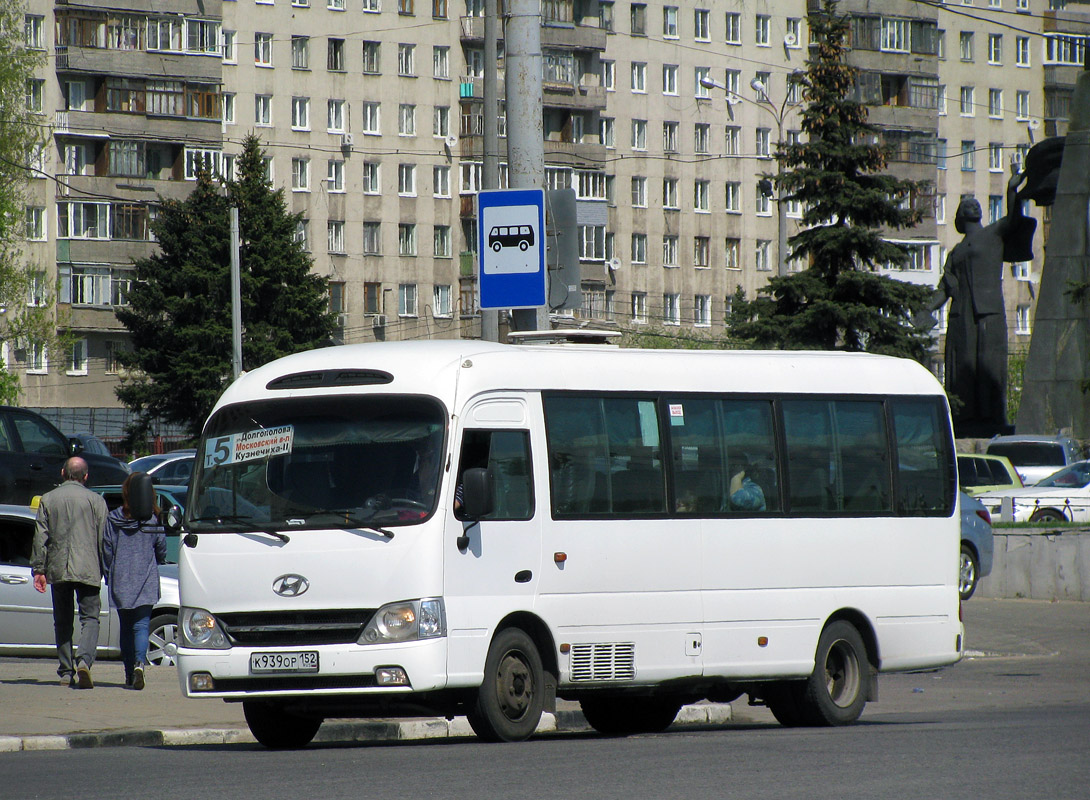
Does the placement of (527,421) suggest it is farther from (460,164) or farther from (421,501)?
(460,164)

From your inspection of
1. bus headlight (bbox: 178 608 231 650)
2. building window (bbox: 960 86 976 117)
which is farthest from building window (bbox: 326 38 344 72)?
bus headlight (bbox: 178 608 231 650)

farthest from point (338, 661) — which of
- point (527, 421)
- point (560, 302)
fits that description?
point (560, 302)

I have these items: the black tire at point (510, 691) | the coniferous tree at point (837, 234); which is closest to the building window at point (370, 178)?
the coniferous tree at point (837, 234)

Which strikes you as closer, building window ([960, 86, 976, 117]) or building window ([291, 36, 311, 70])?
building window ([291, 36, 311, 70])

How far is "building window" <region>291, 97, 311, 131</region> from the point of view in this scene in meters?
82.9

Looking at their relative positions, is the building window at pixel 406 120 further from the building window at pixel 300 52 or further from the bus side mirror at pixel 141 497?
the bus side mirror at pixel 141 497

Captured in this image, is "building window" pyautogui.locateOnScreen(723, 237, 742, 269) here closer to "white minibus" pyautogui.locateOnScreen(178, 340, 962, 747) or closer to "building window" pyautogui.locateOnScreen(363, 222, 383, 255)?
"building window" pyautogui.locateOnScreen(363, 222, 383, 255)

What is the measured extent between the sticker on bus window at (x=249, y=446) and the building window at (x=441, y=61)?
75163 mm

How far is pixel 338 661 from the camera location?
1123cm

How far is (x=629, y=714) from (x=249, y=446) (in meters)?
3.61

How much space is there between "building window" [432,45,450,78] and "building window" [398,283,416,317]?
9229 millimetres

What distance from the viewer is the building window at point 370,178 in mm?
84438

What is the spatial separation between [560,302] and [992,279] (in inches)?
1269

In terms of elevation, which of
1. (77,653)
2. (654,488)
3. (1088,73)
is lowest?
(77,653)
